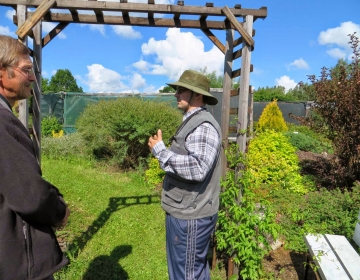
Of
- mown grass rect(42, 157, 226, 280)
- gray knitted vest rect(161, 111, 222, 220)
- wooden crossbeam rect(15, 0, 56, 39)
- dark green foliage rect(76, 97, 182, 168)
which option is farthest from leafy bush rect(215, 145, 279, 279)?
dark green foliage rect(76, 97, 182, 168)

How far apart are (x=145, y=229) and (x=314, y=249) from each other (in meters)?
2.43

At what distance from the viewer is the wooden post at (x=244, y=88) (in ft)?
9.83

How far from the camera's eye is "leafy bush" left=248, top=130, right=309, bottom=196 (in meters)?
5.97

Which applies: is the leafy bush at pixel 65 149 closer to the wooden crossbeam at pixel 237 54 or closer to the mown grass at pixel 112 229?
the mown grass at pixel 112 229

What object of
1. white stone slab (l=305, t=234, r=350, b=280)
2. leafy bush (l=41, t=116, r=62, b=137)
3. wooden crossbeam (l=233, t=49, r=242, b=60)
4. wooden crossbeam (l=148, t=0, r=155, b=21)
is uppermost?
wooden crossbeam (l=148, t=0, r=155, b=21)

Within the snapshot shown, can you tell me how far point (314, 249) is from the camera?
2691 millimetres

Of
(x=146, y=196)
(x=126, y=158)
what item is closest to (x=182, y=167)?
(x=146, y=196)

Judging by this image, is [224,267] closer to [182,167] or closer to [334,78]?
[182,167]

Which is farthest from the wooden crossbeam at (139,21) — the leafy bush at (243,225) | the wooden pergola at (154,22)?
the leafy bush at (243,225)

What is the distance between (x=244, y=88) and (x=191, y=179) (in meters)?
1.44

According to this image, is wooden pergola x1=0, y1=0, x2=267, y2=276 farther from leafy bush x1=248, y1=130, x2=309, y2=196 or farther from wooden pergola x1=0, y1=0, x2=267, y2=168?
leafy bush x1=248, y1=130, x2=309, y2=196

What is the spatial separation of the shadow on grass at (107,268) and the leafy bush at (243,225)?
3.87ft

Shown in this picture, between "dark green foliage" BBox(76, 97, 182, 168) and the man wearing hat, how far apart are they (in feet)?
16.1

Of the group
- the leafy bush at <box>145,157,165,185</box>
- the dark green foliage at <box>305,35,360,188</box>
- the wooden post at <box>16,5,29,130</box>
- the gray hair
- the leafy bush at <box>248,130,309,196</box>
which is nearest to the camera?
the gray hair
